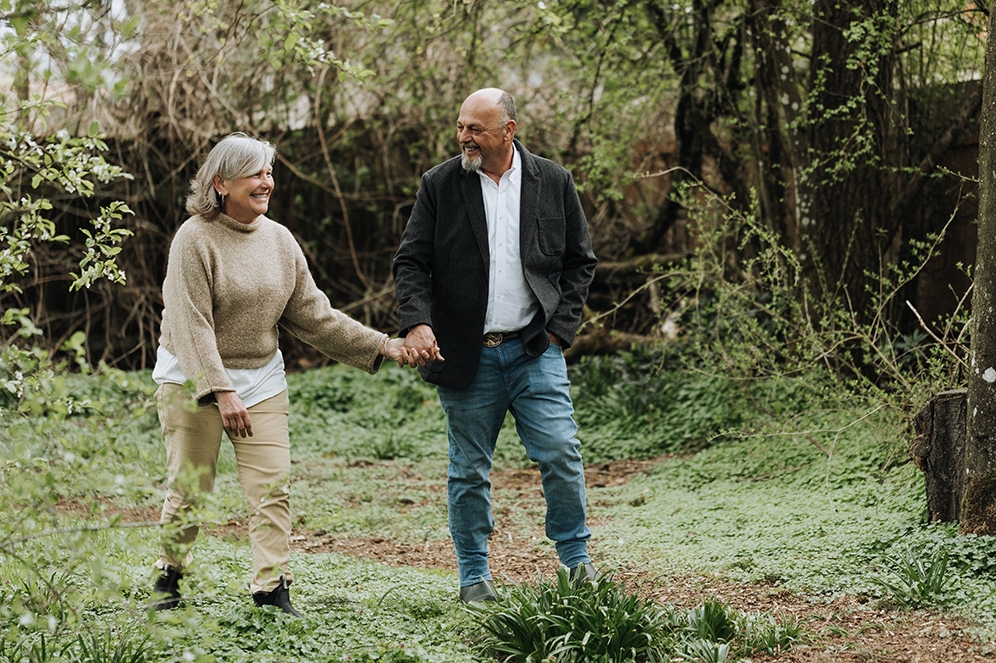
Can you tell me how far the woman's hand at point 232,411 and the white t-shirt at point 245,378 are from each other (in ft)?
0.31

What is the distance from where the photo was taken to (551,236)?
14.7 feet

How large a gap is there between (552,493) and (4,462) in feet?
7.02

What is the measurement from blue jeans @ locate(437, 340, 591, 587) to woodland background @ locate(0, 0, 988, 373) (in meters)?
1.85

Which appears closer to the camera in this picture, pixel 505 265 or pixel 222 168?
pixel 222 168

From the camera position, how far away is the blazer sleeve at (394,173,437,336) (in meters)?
4.28

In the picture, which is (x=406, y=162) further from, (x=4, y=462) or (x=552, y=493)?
(x=4, y=462)

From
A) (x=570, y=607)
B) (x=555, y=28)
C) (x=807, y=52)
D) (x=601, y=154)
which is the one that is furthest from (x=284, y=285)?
(x=807, y=52)

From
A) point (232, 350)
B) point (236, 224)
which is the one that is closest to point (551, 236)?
point (236, 224)

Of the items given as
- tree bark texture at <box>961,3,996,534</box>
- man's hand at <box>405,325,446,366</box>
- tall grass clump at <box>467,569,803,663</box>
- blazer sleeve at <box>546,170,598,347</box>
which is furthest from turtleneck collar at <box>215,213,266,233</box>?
tree bark texture at <box>961,3,996,534</box>

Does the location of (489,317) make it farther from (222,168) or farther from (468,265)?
(222,168)

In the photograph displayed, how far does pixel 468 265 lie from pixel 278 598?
1.54 meters

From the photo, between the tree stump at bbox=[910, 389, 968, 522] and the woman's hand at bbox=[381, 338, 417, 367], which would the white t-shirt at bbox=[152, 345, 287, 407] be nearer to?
the woman's hand at bbox=[381, 338, 417, 367]

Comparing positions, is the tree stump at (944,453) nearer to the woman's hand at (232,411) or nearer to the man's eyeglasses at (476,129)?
the man's eyeglasses at (476,129)

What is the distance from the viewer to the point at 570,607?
372 centimetres
